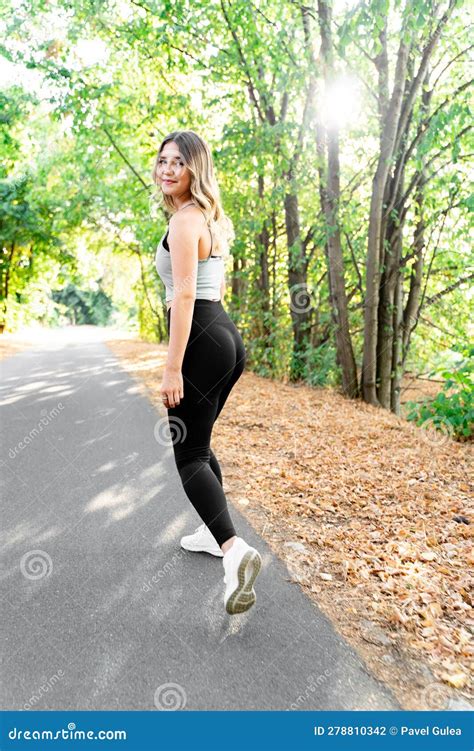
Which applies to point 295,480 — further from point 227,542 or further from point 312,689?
point 312,689

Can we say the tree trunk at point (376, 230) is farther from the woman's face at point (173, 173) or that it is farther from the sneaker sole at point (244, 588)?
the sneaker sole at point (244, 588)

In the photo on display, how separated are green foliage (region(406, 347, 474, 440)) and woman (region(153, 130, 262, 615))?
448 centimetres

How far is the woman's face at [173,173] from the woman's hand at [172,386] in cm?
85

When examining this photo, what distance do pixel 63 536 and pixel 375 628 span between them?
1.89 meters

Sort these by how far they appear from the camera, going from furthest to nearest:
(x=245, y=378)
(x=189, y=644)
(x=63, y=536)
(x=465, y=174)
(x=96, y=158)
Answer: (x=96, y=158), (x=245, y=378), (x=465, y=174), (x=63, y=536), (x=189, y=644)

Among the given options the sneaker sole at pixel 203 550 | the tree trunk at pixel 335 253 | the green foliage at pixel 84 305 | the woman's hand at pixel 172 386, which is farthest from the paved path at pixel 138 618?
the green foliage at pixel 84 305

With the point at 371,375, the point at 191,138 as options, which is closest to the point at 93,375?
the point at 371,375

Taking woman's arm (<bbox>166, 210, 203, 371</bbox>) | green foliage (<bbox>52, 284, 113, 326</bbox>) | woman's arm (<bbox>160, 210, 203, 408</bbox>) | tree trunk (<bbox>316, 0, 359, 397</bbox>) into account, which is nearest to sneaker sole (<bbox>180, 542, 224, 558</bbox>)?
woman's arm (<bbox>160, 210, 203, 408</bbox>)

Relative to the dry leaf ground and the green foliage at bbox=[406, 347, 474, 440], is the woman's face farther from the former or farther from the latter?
the green foliage at bbox=[406, 347, 474, 440]

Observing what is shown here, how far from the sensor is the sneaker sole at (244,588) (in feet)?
7.97

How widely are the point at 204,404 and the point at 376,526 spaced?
68.5 inches

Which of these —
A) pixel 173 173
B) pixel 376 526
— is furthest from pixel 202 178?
pixel 376 526

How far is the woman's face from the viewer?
2557 mm

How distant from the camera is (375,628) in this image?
8.23ft
